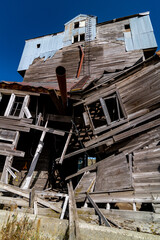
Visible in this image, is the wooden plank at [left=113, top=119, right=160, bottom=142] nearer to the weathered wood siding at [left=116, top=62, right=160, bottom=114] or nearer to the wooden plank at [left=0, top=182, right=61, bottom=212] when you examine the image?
the weathered wood siding at [left=116, top=62, right=160, bottom=114]

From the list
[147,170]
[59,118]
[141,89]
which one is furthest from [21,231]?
[141,89]

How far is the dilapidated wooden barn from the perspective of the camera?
15.0 feet

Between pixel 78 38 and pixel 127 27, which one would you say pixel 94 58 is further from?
pixel 127 27

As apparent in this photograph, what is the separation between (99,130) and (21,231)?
5.12 m

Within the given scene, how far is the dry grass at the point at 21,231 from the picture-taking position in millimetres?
2646

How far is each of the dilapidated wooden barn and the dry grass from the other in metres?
1.54

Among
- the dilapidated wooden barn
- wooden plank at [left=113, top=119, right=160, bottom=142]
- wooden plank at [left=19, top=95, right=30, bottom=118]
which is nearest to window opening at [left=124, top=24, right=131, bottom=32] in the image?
the dilapidated wooden barn

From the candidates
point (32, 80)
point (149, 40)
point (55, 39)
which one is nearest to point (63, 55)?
point (55, 39)

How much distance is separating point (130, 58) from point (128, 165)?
11.1 m

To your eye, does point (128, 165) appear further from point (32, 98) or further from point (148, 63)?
point (32, 98)

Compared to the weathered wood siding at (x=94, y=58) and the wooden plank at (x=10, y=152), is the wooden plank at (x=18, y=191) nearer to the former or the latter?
the wooden plank at (x=10, y=152)

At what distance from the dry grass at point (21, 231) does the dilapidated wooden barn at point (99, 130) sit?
1.54 metres

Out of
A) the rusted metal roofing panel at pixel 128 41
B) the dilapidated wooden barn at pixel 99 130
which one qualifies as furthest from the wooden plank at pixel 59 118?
the rusted metal roofing panel at pixel 128 41

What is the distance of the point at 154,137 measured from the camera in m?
5.29
